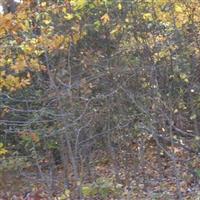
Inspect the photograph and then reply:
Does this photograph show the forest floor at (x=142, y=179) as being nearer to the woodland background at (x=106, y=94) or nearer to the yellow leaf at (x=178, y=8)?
the woodland background at (x=106, y=94)

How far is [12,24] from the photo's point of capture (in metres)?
5.99

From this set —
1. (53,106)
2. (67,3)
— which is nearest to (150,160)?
(53,106)

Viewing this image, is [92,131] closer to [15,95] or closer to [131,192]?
[131,192]

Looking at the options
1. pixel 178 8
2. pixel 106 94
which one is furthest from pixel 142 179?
pixel 178 8

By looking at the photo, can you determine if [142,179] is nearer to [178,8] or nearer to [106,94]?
[106,94]

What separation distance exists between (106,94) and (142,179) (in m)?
1.49

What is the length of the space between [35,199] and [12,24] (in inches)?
89.4

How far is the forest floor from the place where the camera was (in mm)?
7355

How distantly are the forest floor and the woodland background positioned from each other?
17 millimetres

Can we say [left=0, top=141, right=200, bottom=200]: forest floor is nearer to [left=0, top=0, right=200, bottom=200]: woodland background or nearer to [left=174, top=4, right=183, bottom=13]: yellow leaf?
[left=0, top=0, right=200, bottom=200]: woodland background

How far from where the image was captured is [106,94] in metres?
7.41

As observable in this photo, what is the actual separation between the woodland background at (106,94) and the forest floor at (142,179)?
0.7 inches

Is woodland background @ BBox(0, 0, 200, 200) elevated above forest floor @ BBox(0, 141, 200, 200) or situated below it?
above

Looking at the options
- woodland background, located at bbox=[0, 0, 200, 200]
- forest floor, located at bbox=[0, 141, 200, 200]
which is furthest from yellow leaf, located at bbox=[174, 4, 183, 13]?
forest floor, located at bbox=[0, 141, 200, 200]
